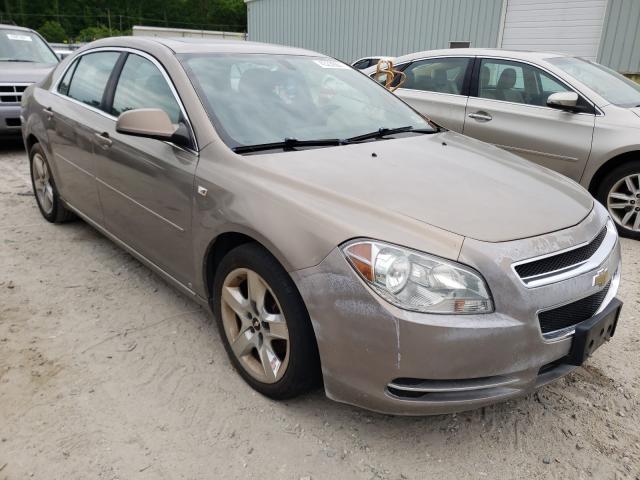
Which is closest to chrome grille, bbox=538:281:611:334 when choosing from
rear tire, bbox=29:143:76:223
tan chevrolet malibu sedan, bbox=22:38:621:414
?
tan chevrolet malibu sedan, bbox=22:38:621:414

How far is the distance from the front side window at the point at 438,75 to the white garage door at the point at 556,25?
6836 mm

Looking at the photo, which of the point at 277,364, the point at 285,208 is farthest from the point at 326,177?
the point at 277,364

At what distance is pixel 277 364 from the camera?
2.41m

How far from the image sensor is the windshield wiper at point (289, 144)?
2.61m

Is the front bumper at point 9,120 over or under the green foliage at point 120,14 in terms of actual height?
under

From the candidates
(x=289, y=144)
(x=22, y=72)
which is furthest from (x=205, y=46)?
(x=22, y=72)

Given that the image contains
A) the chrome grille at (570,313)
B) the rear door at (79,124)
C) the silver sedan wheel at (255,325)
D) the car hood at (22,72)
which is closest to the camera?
the chrome grille at (570,313)

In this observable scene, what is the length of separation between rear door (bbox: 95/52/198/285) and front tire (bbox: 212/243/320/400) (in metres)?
0.38

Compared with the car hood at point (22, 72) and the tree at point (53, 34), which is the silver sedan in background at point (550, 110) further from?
the tree at point (53, 34)

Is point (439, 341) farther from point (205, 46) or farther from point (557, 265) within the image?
point (205, 46)

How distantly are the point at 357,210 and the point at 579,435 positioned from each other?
1405 millimetres

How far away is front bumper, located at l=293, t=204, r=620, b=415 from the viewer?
1.91 m

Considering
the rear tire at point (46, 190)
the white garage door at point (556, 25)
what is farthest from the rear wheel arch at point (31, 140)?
the white garage door at point (556, 25)

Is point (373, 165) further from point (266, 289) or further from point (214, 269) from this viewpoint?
point (214, 269)
